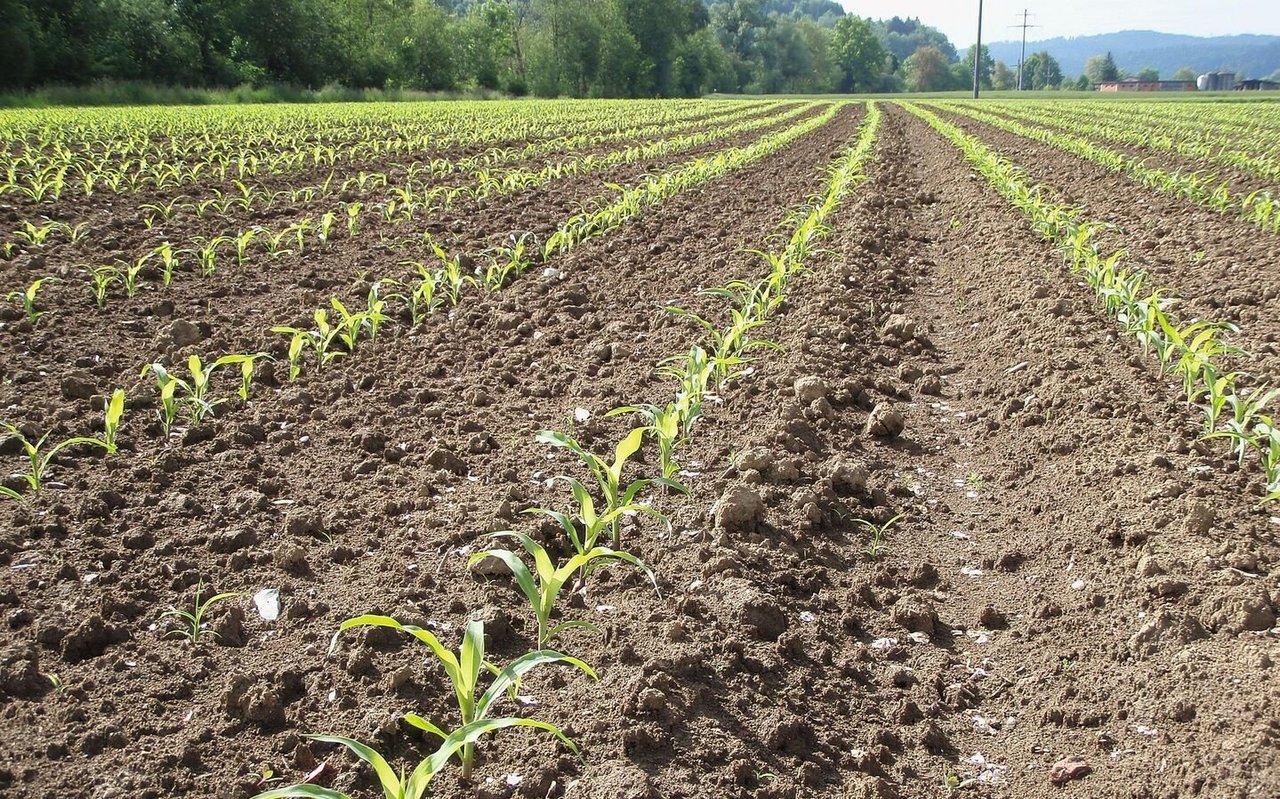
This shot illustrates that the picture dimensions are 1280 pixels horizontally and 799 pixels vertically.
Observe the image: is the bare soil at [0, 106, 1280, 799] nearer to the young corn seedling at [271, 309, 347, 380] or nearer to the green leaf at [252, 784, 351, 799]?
the young corn seedling at [271, 309, 347, 380]

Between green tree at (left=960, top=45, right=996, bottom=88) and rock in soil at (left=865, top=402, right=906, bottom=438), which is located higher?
green tree at (left=960, top=45, right=996, bottom=88)

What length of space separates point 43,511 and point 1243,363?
6198mm

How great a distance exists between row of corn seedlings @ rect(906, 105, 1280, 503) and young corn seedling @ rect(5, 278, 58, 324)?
6.34 m

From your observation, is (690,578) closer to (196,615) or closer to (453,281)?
(196,615)

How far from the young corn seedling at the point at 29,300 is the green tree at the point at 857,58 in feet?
382

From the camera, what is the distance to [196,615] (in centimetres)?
286

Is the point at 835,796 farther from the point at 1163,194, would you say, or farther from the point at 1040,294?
the point at 1163,194

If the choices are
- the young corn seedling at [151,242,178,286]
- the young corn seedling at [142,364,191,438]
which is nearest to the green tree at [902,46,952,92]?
the young corn seedling at [151,242,178,286]

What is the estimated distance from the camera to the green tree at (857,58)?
4500 inches

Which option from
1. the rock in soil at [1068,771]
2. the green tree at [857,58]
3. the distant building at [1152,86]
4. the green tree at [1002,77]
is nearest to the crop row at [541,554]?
the rock in soil at [1068,771]

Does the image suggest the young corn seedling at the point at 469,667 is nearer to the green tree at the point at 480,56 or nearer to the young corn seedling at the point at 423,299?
the young corn seedling at the point at 423,299

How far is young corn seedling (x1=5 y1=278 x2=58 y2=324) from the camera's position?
217 inches

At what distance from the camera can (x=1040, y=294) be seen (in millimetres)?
6789

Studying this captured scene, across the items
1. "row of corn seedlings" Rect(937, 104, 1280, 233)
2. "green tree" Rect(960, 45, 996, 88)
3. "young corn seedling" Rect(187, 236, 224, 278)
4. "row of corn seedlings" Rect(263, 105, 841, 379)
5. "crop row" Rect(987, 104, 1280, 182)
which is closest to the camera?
"row of corn seedlings" Rect(263, 105, 841, 379)
